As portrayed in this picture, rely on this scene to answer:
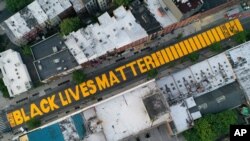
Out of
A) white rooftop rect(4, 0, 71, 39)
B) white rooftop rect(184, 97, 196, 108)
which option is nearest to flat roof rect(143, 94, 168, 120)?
white rooftop rect(184, 97, 196, 108)

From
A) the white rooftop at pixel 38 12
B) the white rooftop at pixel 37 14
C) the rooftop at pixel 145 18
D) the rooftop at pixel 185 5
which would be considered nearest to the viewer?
→ the rooftop at pixel 185 5

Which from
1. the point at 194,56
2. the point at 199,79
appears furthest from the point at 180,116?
the point at 194,56

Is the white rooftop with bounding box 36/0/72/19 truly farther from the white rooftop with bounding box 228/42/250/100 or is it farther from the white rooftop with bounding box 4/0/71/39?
the white rooftop with bounding box 228/42/250/100

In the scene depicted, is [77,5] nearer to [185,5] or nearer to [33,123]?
[185,5]

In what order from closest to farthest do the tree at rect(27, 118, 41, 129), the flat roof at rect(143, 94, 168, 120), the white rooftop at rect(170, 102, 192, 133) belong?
the flat roof at rect(143, 94, 168, 120) → the white rooftop at rect(170, 102, 192, 133) → the tree at rect(27, 118, 41, 129)

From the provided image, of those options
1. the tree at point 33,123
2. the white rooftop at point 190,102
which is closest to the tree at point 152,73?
the white rooftop at point 190,102

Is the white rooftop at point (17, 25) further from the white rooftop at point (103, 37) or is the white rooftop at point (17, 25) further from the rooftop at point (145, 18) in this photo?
the rooftop at point (145, 18)

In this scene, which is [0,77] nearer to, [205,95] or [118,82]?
[118,82]

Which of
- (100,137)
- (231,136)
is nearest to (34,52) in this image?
(100,137)
